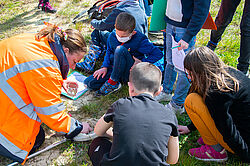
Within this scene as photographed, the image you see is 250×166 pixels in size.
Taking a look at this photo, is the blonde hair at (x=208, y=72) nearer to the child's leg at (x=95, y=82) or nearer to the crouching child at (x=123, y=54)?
the crouching child at (x=123, y=54)

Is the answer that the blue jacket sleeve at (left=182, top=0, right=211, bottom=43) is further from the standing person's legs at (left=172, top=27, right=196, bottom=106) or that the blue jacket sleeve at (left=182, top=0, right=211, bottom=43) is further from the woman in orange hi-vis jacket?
the woman in orange hi-vis jacket

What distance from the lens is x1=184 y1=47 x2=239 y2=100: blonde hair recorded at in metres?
1.75

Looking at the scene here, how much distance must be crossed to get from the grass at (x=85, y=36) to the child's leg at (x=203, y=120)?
0.79 ft

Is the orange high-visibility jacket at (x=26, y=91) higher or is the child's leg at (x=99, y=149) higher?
the orange high-visibility jacket at (x=26, y=91)

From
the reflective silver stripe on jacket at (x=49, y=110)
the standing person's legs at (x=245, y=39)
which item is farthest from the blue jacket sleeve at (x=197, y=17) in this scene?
the reflective silver stripe on jacket at (x=49, y=110)

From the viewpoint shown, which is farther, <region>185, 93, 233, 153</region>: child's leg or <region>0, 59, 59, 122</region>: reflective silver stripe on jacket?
<region>185, 93, 233, 153</region>: child's leg

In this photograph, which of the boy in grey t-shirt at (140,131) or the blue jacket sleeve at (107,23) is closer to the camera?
the boy in grey t-shirt at (140,131)

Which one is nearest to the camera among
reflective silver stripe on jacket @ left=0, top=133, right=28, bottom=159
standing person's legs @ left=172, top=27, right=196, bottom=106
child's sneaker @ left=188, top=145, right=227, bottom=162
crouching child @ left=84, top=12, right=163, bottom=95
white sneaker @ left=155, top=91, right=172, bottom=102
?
reflective silver stripe on jacket @ left=0, top=133, right=28, bottom=159

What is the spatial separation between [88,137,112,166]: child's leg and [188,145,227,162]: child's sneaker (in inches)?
34.7

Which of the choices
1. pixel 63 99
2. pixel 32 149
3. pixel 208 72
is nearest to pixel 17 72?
pixel 32 149

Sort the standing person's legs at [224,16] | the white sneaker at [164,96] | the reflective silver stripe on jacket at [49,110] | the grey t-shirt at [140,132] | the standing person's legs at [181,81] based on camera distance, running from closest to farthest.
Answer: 1. the grey t-shirt at [140,132]
2. the reflective silver stripe on jacket at [49,110]
3. the standing person's legs at [181,81]
4. the white sneaker at [164,96]
5. the standing person's legs at [224,16]

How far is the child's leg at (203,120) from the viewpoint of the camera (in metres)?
1.94

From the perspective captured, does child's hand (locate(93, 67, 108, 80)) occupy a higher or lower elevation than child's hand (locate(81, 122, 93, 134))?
higher

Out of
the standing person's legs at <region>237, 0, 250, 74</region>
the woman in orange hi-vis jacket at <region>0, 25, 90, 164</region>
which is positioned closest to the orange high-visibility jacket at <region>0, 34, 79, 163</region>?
the woman in orange hi-vis jacket at <region>0, 25, 90, 164</region>
